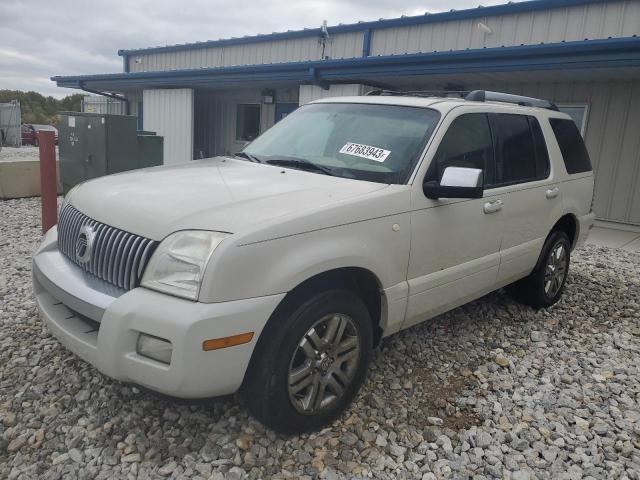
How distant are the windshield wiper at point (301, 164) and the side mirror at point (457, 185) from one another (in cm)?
61

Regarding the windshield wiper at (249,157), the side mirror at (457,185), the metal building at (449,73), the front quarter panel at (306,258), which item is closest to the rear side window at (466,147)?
the side mirror at (457,185)

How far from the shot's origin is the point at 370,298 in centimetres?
305

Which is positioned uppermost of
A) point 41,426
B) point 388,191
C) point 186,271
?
point 388,191

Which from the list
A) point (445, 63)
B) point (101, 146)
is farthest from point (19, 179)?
point (445, 63)

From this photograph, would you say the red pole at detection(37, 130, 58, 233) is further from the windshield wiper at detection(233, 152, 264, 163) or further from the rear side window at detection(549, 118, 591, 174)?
the rear side window at detection(549, 118, 591, 174)

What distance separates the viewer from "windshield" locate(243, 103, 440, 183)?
321 centimetres

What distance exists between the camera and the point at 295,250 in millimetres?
2469

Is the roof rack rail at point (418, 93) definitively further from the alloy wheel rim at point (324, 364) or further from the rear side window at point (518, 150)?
the alloy wheel rim at point (324, 364)

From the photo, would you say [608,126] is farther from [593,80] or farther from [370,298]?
[370,298]

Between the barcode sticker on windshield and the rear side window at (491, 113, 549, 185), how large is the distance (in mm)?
1063

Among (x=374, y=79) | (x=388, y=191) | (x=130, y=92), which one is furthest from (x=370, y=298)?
(x=130, y=92)

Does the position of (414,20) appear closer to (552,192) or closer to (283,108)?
(283,108)

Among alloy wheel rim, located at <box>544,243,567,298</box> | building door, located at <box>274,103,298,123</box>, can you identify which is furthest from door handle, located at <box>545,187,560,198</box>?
building door, located at <box>274,103,298,123</box>

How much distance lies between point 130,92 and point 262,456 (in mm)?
19161
